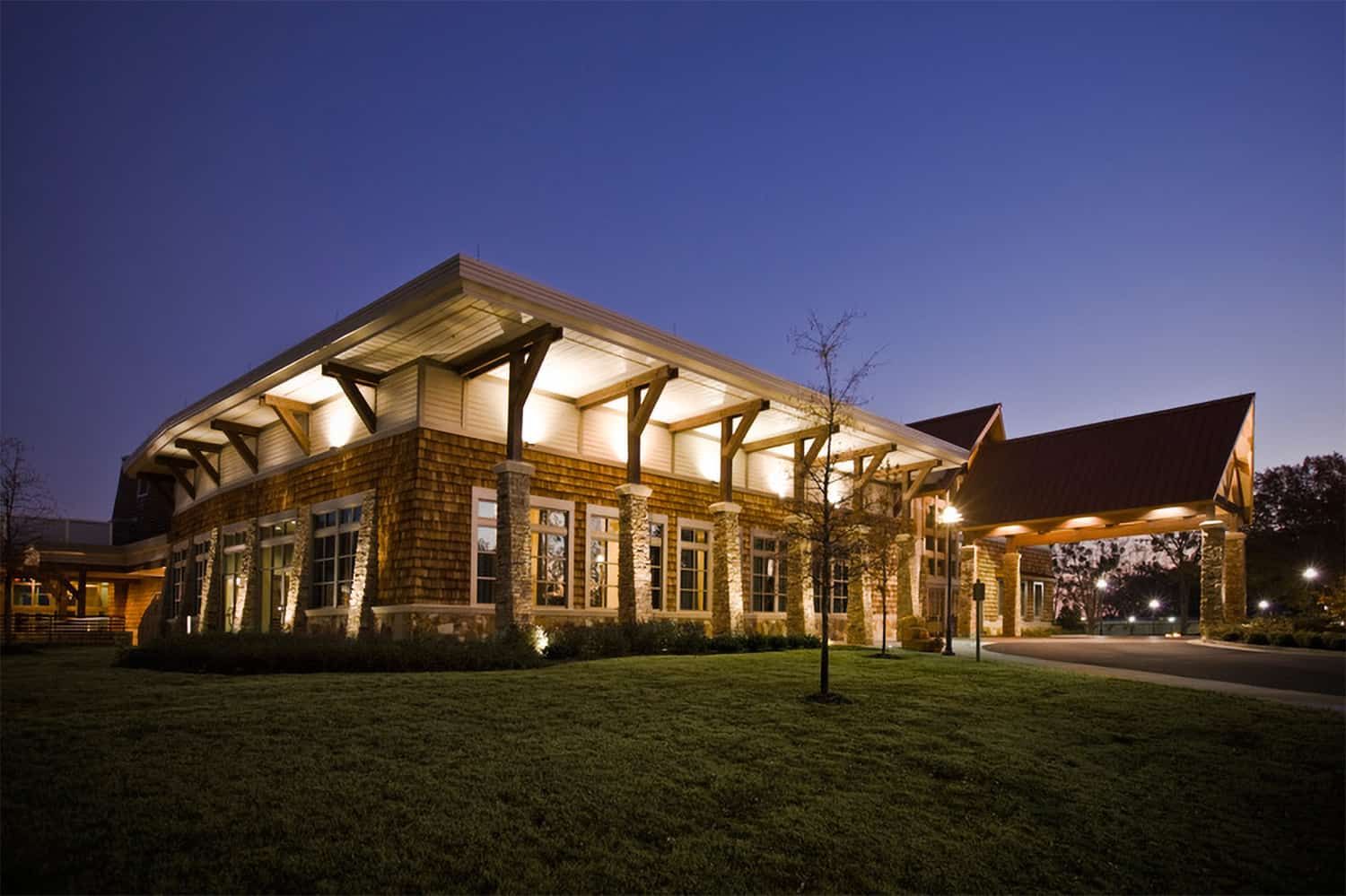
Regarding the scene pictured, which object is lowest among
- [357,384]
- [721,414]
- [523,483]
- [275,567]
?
[275,567]

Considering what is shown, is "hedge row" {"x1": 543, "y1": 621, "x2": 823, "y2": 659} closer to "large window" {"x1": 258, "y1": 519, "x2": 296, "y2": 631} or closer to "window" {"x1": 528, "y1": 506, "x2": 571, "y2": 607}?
"window" {"x1": 528, "y1": 506, "x2": 571, "y2": 607}

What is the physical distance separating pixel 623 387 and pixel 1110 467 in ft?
62.5

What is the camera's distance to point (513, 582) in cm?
1662

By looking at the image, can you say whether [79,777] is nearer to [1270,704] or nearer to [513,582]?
[513,582]

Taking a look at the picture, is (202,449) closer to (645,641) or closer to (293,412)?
(293,412)

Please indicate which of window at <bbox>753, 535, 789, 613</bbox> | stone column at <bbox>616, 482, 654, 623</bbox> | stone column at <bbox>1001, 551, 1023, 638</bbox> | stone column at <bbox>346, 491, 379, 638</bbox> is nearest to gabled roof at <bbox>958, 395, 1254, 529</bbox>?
stone column at <bbox>1001, 551, 1023, 638</bbox>

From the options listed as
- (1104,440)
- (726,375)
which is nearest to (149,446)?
(726,375)

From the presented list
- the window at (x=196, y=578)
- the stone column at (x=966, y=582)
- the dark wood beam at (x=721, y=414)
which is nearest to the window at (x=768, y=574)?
the dark wood beam at (x=721, y=414)

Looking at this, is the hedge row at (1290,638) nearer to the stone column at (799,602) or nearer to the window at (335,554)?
the stone column at (799,602)

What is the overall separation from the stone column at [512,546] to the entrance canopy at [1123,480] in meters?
20.7

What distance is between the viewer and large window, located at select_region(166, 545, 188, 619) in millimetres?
28625

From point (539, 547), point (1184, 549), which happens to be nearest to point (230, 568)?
point (539, 547)

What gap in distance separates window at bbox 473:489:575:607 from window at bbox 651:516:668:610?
10.2 feet

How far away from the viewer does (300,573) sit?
2058 centimetres
